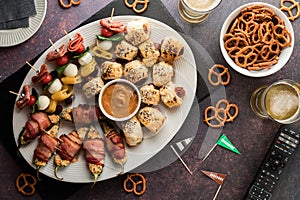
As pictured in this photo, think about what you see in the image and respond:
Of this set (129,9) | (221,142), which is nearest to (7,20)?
(129,9)

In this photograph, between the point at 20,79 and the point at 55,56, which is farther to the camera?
the point at 20,79

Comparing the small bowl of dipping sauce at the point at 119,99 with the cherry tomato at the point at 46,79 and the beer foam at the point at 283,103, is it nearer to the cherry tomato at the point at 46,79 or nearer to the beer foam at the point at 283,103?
the cherry tomato at the point at 46,79

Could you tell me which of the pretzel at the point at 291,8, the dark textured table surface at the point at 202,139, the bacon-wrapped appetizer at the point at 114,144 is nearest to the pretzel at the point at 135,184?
the dark textured table surface at the point at 202,139

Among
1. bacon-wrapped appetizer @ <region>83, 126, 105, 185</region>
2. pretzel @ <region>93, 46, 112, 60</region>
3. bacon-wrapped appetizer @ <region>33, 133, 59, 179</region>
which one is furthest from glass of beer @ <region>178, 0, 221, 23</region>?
bacon-wrapped appetizer @ <region>33, 133, 59, 179</region>

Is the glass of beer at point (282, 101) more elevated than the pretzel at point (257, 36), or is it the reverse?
the pretzel at point (257, 36)

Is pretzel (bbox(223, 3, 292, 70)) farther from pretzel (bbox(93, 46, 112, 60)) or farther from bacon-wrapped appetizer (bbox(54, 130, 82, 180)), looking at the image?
bacon-wrapped appetizer (bbox(54, 130, 82, 180))

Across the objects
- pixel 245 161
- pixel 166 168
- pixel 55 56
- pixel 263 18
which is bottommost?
pixel 166 168

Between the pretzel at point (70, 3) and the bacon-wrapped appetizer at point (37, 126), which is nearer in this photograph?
the bacon-wrapped appetizer at point (37, 126)

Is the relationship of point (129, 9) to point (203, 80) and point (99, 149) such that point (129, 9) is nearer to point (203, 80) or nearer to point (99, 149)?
point (203, 80)
